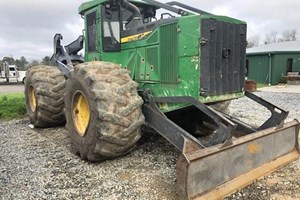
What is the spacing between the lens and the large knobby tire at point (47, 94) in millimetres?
6426

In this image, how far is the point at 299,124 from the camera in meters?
4.43

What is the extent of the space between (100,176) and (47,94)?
2.93 m

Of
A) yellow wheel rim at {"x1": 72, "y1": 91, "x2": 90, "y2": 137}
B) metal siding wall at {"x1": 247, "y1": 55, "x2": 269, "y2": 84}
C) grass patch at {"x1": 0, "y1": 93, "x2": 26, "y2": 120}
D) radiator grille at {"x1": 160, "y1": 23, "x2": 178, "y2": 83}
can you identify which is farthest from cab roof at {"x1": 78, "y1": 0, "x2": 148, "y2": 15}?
metal siding wall at {"x1": 247, "y1": 55, "x2": 269, "y2": 84}

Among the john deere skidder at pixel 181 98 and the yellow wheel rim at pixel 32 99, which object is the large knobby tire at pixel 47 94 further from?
the john deere skidder at pixel 181 98

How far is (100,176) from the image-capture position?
13.5 feet

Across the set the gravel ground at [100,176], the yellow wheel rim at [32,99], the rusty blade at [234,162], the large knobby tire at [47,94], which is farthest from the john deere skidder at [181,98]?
the yellow wheel rim at [32,99]

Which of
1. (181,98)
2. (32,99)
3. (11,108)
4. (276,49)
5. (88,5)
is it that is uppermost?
(276,49)

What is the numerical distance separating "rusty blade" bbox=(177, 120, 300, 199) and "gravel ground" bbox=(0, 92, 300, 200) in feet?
0.70

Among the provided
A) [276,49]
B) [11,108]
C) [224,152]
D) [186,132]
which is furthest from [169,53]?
[276,49]

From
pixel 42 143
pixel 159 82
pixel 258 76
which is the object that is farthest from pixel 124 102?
pixel 258 76

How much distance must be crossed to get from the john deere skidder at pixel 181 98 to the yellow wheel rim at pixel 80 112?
16 millimetres

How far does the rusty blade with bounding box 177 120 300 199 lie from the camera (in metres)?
3.12

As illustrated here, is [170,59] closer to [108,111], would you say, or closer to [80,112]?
[108,111]

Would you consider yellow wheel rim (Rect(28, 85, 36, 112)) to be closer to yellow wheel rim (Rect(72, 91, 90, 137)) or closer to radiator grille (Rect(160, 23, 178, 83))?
yellow wheel rim (Rect(72, 91, 90, 137))
